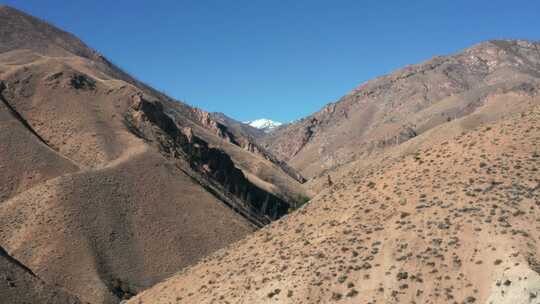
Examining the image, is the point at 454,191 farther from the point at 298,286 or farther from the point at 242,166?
the point at 242,166

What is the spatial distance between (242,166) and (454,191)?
15053cm

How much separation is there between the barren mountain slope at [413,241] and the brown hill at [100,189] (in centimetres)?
2313

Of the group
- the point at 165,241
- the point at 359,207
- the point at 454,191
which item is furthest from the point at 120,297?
the point at 454,191

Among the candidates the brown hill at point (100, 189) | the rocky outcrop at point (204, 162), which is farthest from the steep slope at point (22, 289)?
the rocky outcrop at point (204, 162)

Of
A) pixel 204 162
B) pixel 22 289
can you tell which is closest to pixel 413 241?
pixel 22 289

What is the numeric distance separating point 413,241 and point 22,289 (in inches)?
1359

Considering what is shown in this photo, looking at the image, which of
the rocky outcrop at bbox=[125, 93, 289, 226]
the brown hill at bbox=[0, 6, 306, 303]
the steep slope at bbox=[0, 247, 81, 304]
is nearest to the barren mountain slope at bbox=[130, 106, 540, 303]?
the steep slope at bbox=[0, 247, 81, 304]

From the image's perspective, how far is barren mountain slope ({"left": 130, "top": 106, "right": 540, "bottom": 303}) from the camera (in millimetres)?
28531

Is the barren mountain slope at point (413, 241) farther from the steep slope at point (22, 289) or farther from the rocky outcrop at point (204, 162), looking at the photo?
the rocky outcrop at point (204, 162)

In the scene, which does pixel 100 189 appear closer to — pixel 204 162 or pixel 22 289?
pixel 22 289

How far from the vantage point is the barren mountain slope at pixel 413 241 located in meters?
28.5

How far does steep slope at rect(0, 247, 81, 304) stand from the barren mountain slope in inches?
530

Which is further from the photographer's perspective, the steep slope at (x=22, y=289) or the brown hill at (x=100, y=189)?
the brown hill at (x=100, y=189)

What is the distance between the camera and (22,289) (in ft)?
161
